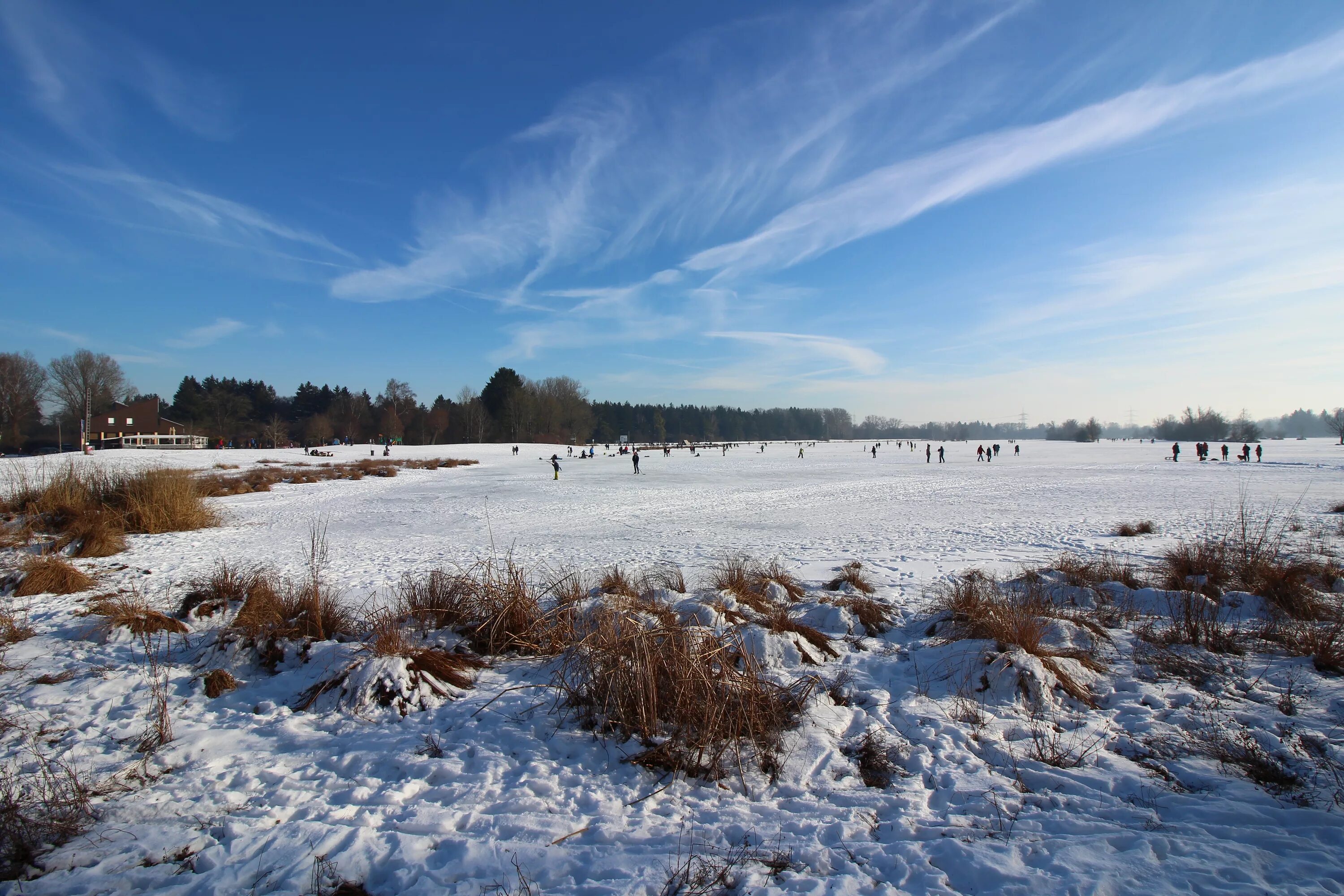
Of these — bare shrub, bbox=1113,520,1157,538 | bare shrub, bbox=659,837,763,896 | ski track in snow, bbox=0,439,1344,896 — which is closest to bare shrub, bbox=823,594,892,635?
ski track in snow, bbox=0,439,1344,896

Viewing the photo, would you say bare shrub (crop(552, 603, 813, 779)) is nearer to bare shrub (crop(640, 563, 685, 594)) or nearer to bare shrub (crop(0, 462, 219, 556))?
bare shrub (crop(640, 563, 685, 594))

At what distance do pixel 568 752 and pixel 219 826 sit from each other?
190 cm

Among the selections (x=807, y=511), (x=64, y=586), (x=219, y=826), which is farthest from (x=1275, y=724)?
(x=807, y=511)

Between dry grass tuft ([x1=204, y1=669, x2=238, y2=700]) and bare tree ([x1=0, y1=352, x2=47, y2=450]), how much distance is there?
8777 cm

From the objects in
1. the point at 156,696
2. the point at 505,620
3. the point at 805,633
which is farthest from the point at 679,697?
the point at 156,696

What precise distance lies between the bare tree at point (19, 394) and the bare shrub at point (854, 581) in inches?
3548

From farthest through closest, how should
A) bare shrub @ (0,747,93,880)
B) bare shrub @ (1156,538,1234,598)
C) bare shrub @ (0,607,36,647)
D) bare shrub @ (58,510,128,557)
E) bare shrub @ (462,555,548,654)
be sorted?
bare shrub @ (58,510,128,557)
bare shrub @ (1156,538,1234,598)
bare shrub @ (462,555,548,654)
bare shrub @ (0,607,36,647)
bare shrub @ (0,747,93,880)

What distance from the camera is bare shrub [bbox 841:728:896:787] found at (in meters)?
3.63

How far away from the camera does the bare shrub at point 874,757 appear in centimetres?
363

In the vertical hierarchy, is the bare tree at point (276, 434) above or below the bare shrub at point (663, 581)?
above

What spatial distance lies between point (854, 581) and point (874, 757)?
4833mm

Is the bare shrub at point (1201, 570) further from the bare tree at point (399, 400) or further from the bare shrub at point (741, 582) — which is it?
the bare tree at point (399, 400)

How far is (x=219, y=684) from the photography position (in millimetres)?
4750

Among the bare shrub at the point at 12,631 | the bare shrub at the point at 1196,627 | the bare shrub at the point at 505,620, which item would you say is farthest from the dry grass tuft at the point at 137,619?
the bare shrub at the point at 1196,627
